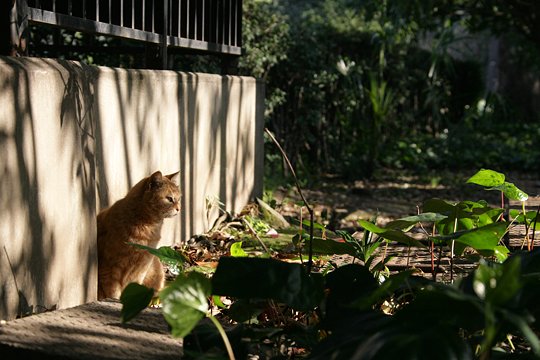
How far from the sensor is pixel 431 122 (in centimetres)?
1524

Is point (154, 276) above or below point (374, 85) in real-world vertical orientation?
below

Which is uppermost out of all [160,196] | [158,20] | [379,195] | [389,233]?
[158,20]

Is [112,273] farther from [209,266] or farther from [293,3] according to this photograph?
[293,3]

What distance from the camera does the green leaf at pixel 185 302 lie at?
198 centimetres

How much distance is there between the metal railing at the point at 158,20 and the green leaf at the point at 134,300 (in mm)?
2242

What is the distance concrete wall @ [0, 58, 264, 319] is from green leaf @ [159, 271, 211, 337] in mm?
1183

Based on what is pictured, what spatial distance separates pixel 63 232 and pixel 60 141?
379 millimetres

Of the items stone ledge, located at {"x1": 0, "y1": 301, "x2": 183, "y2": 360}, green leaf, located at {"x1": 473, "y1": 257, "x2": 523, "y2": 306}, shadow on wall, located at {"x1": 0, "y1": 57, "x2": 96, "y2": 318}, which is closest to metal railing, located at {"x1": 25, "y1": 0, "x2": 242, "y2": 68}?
shadow on wall, located at {"x1": 0, "y1": 57, "x2": 96, "y2": 318}

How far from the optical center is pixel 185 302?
2.04 meters

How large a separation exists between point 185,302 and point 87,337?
1.89 feet

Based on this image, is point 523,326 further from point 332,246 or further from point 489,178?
point 489,178

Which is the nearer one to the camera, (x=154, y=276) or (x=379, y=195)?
(x=154, y=276)

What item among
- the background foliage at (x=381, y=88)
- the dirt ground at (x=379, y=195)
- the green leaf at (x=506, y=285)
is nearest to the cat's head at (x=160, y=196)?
the green leaf at (x=506, y=285)

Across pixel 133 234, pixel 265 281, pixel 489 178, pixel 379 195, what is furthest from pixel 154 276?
pixel 379 195
